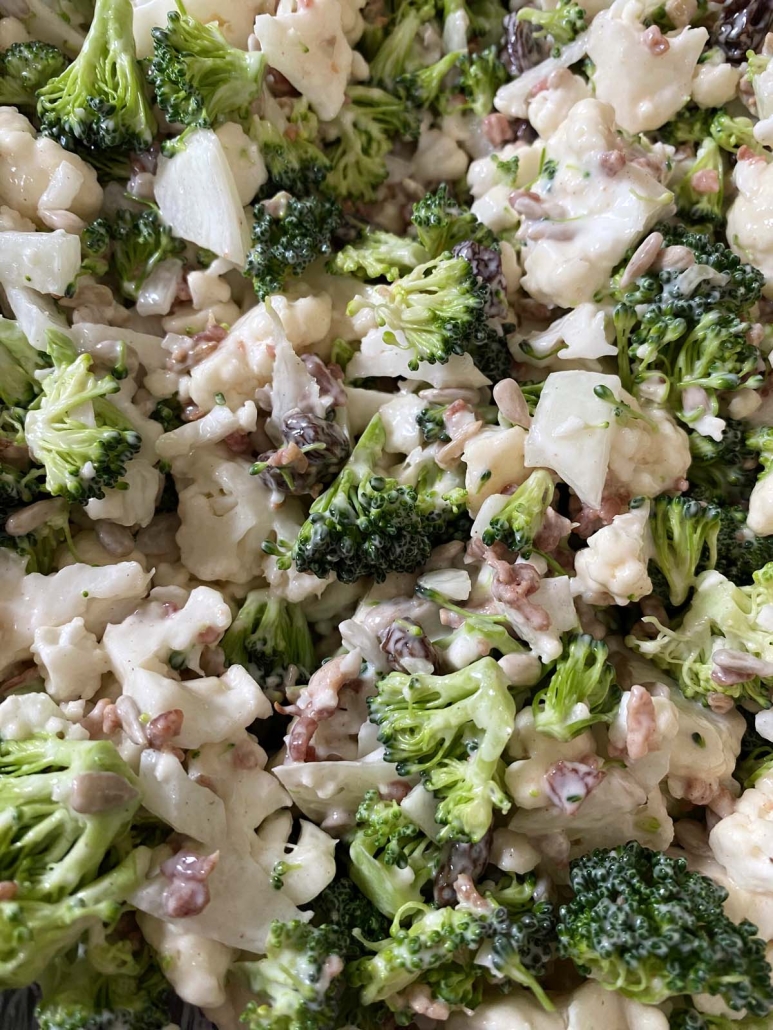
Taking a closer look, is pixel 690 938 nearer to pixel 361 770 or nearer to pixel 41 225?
pixel 361 770

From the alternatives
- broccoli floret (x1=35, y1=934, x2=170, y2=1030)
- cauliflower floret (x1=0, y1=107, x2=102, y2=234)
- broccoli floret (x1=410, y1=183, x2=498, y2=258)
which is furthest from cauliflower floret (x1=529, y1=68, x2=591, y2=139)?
broccoli floret (x1=35, y1=934, x2=170, y2=1030)

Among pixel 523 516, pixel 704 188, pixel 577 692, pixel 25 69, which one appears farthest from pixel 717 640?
pixel 25 69

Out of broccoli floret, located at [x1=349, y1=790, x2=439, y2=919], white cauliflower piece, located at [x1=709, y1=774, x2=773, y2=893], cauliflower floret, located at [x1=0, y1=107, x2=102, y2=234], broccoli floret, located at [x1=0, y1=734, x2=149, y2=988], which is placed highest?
cauliflower floret, located at [x1=0, y1=107, x2=102, y2=234]

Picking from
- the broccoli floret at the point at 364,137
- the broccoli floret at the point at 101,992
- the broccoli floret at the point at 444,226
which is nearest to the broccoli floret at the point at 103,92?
the broccoli floret at the point at 364,137

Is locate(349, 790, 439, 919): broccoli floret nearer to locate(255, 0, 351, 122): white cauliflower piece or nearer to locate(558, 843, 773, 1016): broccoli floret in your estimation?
locate(558, 843, 773, 1016): broccoli floret

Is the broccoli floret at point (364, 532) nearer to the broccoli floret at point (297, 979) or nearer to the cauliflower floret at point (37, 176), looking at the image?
the broccoli floret at point (297, 979)

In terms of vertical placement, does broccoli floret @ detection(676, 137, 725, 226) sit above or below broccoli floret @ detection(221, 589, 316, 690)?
above

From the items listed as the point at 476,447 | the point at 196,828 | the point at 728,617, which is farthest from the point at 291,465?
the point at 728,617
